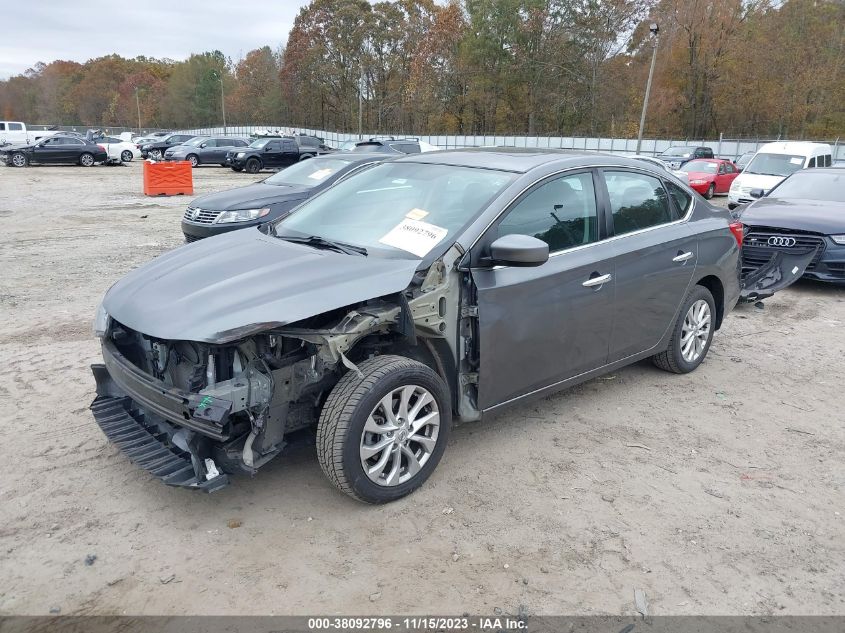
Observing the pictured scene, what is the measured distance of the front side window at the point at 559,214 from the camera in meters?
→ 3.86

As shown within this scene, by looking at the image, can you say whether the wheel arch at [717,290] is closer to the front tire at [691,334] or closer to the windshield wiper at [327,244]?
the front tire at [691,334]

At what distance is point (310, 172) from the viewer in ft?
33.8

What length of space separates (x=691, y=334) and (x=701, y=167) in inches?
673

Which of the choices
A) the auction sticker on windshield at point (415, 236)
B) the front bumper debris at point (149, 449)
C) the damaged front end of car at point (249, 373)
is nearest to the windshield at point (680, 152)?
the auction sticker on windshield at point (415, 236)

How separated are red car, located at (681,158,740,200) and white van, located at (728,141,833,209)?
6.91 ft

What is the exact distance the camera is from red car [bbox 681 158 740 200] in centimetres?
1938

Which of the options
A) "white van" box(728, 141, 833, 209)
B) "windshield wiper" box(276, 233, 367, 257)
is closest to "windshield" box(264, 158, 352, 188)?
"windshield wiper" box(276, 233, 367, 257)

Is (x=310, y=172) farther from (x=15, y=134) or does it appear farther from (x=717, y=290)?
(x=15, y=134)

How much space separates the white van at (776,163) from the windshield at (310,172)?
32.8 ft

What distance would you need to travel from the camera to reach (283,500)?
3439 mm

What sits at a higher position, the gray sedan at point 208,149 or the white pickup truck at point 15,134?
the white pickup truck at point 15,134

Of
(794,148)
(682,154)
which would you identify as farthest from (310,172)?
(682,154)

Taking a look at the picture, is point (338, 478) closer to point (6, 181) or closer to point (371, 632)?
point (371, 632)

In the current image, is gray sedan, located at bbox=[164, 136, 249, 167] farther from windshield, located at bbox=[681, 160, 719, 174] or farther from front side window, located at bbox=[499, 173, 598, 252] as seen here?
front side window, located at bbox=[499, 173, 598, 252]
